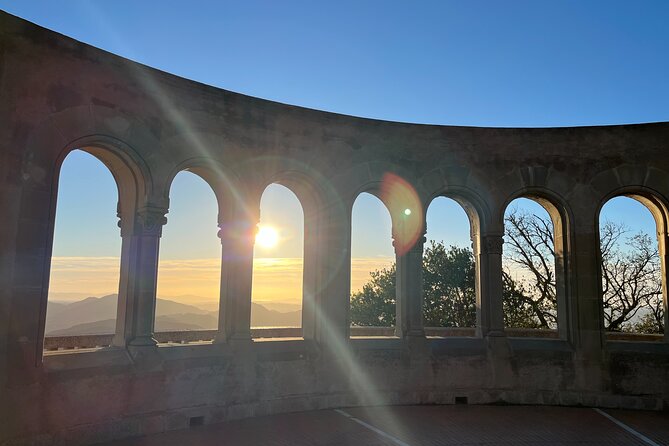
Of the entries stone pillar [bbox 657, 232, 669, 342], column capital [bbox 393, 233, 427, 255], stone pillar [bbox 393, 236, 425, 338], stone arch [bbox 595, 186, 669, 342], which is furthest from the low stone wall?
column capital [bbox 393, 233, 427, 255]

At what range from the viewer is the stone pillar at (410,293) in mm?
9859

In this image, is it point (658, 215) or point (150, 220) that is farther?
point (658, 215)

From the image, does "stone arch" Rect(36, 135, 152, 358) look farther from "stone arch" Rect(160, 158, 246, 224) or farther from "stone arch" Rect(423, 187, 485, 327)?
"stone arch" Rect(423, 187, 485, 327)

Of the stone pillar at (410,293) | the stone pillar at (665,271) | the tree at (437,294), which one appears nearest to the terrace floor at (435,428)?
the stone pillar at (410,293)

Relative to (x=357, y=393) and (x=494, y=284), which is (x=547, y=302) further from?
A: (x=357, y=393)

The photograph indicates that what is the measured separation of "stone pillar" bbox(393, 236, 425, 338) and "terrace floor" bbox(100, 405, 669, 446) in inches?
56.0

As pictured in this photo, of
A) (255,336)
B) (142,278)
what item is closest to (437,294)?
(255,336)

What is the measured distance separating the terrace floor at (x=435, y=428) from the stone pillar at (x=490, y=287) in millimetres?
1515

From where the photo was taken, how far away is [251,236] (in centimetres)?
885

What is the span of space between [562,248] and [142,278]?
25.9 ft

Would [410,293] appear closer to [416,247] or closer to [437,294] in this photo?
[416,247]

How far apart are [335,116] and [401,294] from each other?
3.64 meters

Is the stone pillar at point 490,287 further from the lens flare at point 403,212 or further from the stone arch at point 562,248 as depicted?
the lens flare at point 403,212

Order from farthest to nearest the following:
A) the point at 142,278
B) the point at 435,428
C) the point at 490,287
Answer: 1. the point at 490,287
2. the point at 435,428
3. the point at 142,278
